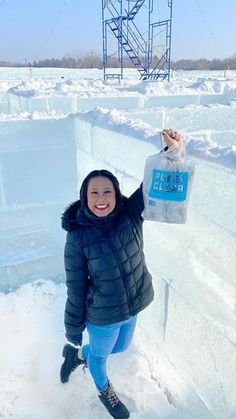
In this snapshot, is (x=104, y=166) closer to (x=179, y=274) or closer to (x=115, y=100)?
(x=179, y=274)

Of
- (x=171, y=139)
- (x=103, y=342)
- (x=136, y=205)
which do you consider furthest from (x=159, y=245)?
(x=171, y=139)

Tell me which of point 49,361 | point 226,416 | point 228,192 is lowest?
point 49,361

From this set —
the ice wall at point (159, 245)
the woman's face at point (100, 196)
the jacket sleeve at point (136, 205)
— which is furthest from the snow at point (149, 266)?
the woman's face at point (100, 196)

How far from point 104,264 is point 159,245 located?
0.60 m

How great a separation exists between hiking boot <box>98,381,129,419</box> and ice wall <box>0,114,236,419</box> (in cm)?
37

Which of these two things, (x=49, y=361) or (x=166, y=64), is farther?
(x=166, y=64)

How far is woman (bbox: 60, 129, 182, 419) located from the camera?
1.61 m

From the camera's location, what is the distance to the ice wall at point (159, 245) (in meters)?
1.65

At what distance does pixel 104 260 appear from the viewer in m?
1.62

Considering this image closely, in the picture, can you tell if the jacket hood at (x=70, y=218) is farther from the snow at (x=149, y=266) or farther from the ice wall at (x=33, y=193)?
the ice wall at (x=33, y=193)

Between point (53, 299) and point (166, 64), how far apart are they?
10.0m

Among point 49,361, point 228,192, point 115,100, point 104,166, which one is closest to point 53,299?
point 49,361

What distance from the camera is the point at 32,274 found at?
11.0 feet

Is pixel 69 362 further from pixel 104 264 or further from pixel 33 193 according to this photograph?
pixel 33 193
